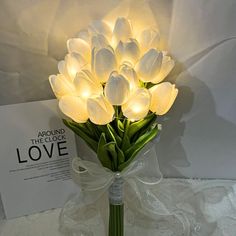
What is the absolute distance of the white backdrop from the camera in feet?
2.64

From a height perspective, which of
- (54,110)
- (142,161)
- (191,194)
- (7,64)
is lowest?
(191,194)

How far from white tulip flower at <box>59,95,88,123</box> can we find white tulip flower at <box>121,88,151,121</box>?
72 millimetres

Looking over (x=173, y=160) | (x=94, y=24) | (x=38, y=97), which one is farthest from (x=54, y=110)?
(x=173, y=160)

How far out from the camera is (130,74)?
67 centimetres

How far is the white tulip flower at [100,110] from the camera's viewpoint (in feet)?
2.17

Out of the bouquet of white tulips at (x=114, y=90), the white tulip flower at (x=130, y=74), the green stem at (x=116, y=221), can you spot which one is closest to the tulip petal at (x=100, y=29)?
the bouquet of white tulips at (x=114, y=90)

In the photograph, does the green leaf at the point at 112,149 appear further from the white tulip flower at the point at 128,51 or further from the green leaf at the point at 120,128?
the white tulip flower at the point at 128,51

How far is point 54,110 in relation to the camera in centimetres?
86

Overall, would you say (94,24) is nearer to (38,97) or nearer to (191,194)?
(38,97)

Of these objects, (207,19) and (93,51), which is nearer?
(93,51)

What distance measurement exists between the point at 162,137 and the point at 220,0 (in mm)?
344

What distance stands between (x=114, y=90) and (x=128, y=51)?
0.08 m

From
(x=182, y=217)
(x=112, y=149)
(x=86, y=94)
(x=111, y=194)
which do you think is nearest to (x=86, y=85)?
(x=86, y=94)

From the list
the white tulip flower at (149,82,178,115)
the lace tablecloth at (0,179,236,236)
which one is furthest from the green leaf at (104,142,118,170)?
the lace tablecloth at (0,179,236,236)
